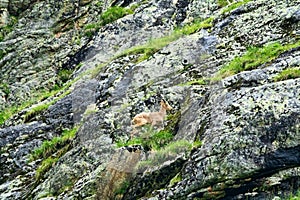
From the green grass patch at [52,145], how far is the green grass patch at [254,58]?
447cm

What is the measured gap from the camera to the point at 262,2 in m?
15.5

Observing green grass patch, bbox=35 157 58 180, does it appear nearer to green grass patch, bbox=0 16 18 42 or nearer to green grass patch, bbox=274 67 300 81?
green grass patch, bbox=274 67 300 81

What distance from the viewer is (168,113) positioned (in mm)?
12531

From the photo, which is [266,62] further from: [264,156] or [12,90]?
[12,90]

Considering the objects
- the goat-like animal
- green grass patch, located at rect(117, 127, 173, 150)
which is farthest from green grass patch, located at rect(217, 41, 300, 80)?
green grass patch, located at rect(117, 127, 173, 150)

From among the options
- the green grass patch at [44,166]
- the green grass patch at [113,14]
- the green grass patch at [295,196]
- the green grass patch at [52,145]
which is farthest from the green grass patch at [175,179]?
the green grass patch at [113,14]

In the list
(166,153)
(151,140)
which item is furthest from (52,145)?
(166,153)

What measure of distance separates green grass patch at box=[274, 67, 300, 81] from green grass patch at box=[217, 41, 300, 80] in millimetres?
1096

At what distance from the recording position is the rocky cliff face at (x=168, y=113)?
9344 millimetres

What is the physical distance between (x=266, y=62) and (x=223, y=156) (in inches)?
135

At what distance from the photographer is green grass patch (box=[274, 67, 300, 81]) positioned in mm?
10536

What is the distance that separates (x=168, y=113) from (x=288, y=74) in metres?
3.22

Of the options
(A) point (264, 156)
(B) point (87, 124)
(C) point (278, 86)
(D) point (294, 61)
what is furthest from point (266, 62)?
(B) point (87, 124)

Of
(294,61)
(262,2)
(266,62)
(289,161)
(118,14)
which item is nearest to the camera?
(289,161)
